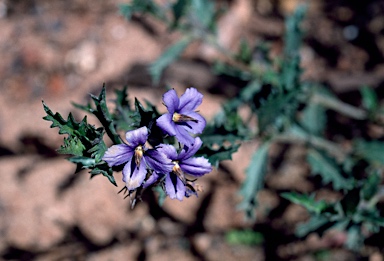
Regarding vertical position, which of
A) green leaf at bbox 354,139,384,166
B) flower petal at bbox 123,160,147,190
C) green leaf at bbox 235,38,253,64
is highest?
flower petal at bbox 123,160,147,190

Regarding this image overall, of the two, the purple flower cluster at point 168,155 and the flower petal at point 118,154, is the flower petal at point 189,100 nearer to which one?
the purple flower cluster at point 168,155

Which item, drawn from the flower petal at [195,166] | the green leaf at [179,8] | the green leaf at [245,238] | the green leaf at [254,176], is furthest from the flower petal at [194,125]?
the green leaf at [245,238]

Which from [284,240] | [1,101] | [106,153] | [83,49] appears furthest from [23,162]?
[106,153]

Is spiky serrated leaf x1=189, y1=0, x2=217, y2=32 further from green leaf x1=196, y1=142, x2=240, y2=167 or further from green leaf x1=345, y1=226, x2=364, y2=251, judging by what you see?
green leaf x1=345, y1=226, x2=364, y2=251

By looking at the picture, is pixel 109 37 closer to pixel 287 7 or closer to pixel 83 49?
pixel 83 49

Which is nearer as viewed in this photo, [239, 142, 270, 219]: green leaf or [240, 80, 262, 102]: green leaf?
[239, 142, 270, 219]: green leaf

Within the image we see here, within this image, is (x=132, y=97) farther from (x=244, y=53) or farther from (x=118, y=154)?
(x=118, y=154)

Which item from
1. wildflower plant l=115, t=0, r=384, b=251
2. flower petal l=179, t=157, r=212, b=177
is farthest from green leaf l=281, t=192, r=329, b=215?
flower petal l=179, t=157, r=212, b=177
